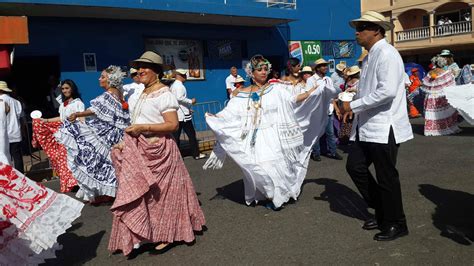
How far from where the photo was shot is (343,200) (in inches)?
216

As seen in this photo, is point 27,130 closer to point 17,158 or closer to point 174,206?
point 17,158

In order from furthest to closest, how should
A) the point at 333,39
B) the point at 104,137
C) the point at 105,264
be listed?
the point at 333,39 < the point at 104,137 < the point at 105,264

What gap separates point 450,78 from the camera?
10.5 meters

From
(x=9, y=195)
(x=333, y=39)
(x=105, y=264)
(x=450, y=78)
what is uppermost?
(x=333, y=39)

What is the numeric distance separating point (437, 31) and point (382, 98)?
106 ft

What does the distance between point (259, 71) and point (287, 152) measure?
1025 mm

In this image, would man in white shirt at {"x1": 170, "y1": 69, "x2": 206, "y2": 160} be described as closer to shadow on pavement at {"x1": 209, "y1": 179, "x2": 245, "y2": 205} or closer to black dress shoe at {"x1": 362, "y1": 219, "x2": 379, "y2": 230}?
shadow on pavement at {"x1": 209, "y1": 179, "x2": 245, "y2": 205}

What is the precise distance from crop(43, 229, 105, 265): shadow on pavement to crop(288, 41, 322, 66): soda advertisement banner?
13.4 metres

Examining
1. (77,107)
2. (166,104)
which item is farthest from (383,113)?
(77,107)

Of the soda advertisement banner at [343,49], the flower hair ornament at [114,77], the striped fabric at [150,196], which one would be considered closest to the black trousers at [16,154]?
the flower hair ornament at [114,77]

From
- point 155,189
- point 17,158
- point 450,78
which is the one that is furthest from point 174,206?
point 450,78

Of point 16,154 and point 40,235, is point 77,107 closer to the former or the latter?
point 16,154

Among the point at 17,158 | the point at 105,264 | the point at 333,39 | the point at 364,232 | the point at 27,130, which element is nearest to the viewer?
the point at 105,264

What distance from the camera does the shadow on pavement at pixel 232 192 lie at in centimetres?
603
